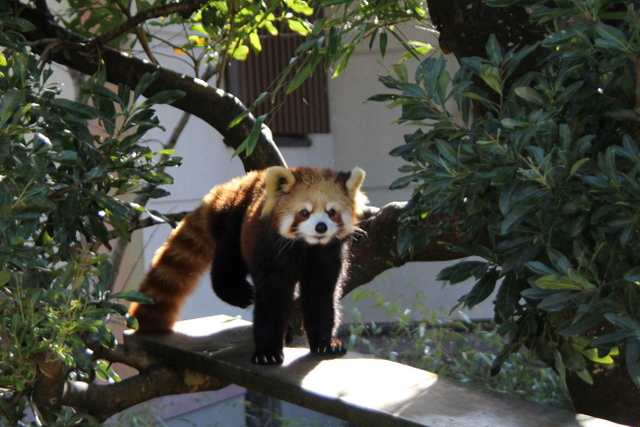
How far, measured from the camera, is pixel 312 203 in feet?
8.47

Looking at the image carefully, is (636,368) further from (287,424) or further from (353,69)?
(353,69)

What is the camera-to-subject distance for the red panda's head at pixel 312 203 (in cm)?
250

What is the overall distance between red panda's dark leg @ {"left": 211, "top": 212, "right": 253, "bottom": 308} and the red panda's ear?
272 millimetres

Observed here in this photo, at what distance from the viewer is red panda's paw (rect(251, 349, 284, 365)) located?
7.67 feet

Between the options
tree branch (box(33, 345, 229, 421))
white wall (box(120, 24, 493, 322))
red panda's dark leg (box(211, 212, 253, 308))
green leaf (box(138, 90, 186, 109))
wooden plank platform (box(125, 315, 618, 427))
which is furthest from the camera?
white wall (box(120, 24, 493, 322))

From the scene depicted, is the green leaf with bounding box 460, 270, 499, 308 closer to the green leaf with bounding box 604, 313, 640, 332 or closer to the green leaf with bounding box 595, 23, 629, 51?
the green leaf with bounding box 604, 313, 640, 332

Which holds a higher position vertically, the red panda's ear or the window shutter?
the window shutter

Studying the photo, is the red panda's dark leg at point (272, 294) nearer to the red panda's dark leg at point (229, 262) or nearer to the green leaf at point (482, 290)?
the red panda's dark leg at point (229, 262)

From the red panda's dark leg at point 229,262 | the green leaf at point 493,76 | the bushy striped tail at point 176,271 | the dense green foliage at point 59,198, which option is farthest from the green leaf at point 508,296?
the bushy striped tail at point 176,271

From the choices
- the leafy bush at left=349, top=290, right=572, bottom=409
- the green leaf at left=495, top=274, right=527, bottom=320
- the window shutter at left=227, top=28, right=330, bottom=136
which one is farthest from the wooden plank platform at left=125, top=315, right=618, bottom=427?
the window shutter at left=227, top=28, right=330, bottom=136

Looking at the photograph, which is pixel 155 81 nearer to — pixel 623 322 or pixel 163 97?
pixel 163 97

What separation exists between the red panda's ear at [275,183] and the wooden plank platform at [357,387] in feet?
1.65

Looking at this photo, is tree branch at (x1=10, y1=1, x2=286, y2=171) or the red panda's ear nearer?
the red panda's ear

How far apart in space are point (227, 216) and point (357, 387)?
102cm
